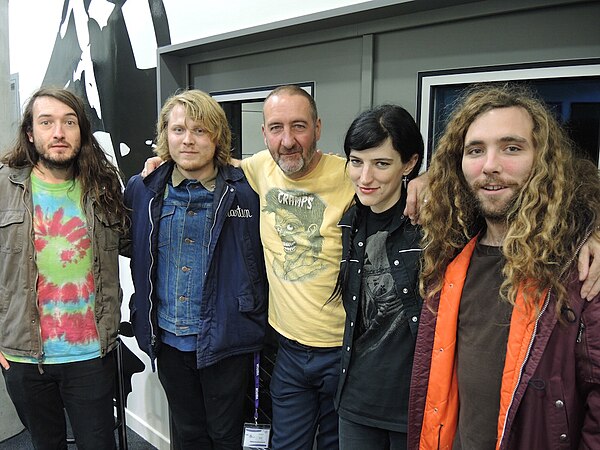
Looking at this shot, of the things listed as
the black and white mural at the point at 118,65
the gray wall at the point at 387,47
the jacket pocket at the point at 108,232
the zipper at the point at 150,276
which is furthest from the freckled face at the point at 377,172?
the black and white mural at the point at 118,65

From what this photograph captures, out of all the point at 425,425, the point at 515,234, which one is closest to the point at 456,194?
the point at 515,234

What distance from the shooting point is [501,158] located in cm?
108

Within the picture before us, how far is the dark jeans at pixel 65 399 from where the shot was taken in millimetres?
1752

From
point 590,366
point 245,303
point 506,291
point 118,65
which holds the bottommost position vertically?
point 245,303

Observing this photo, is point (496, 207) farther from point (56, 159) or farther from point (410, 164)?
point (56, 159)

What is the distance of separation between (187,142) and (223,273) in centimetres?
49

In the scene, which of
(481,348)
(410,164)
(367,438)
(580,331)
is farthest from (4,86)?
(580,331)

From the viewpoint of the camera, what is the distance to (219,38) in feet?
6.64

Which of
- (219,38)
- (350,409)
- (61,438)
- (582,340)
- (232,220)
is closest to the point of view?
(582,340)

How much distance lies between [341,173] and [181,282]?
710mm

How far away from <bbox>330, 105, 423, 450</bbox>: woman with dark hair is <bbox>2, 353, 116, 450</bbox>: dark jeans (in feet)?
3.13

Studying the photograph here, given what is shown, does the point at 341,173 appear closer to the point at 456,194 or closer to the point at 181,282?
the point at 456,194

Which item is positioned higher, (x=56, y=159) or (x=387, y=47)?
(x=387, y=47)

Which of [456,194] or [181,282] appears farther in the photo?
[181,282]
